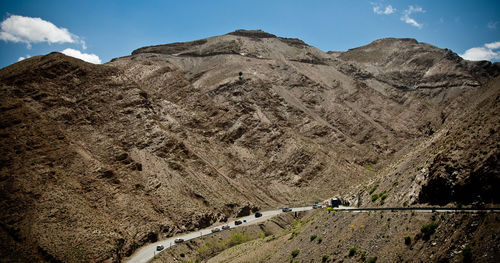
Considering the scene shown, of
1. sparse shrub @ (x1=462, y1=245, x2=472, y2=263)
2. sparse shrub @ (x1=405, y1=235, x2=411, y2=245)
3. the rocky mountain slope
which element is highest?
the rocky mountain slope

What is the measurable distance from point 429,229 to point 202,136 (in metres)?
53.9

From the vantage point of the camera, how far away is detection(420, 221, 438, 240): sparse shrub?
49.6 ft

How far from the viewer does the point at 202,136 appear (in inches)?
2601

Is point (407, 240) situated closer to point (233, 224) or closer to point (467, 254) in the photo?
point (467, 254)

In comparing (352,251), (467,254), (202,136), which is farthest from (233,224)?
(467,254)

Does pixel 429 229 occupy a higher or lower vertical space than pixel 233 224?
higher

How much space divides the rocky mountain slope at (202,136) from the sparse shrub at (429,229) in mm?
2571

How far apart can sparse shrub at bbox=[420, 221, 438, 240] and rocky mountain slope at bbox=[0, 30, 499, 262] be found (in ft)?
8.43

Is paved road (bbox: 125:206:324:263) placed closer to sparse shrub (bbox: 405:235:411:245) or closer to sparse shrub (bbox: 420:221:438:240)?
sparse shrub (bbox: 405:235:411:245)

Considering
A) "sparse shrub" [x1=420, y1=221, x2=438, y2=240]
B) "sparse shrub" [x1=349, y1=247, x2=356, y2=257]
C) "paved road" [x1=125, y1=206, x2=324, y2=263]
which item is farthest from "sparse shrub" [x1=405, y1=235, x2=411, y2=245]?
"paved road" [x1=125, y1=206, x2=324, y2=263]

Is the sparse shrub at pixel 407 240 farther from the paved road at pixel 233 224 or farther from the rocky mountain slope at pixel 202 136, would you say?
the rocky mountain slope at pixel 202 136

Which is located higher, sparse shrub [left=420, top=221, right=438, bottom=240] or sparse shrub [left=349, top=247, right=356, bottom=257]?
sparse shrub [left=420, top=221, right=438, bottom=240]

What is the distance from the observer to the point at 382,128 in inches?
3248

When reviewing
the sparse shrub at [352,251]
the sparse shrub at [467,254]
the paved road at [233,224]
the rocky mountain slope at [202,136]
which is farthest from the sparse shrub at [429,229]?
the sparse shrub at [352,251]
